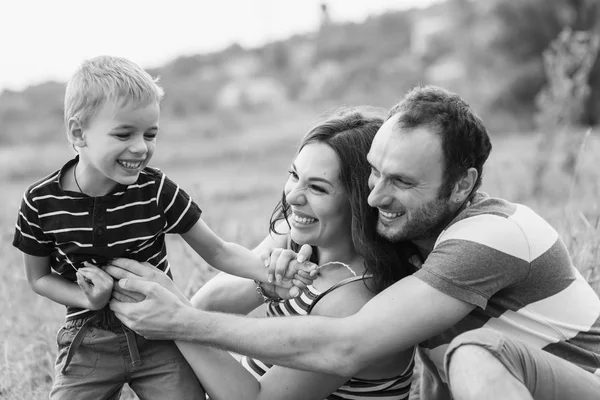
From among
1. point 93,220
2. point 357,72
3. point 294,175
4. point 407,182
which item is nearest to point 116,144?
point 93,220

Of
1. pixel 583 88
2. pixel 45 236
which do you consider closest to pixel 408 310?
pixel 45 236

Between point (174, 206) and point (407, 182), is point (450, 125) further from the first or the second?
point (174, 206)

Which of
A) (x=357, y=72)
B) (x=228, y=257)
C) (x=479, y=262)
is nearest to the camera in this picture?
(x=479, y=262)

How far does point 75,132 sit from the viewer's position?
2736 mm

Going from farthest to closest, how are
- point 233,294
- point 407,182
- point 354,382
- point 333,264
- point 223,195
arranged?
1. point 223,195
2. point 233,294
3. point 333,264
4. point 354,382
5. point 407,182

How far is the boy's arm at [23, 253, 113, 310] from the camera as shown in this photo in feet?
9.06

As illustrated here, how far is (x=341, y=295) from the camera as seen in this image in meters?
2.82

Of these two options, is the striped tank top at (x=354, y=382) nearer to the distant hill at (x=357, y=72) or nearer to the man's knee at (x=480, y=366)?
the man's knee at (x=480, y=366)

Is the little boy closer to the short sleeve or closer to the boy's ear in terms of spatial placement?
the boy's ear

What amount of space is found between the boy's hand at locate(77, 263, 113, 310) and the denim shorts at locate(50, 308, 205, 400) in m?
0.10

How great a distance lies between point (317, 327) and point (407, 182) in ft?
1.99

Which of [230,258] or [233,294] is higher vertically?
[230,258]

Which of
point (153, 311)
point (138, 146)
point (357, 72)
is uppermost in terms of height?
point (138, 146)

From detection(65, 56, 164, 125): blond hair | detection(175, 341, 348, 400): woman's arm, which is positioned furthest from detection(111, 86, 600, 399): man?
detection(65, 56, 164, 125): blond hair
